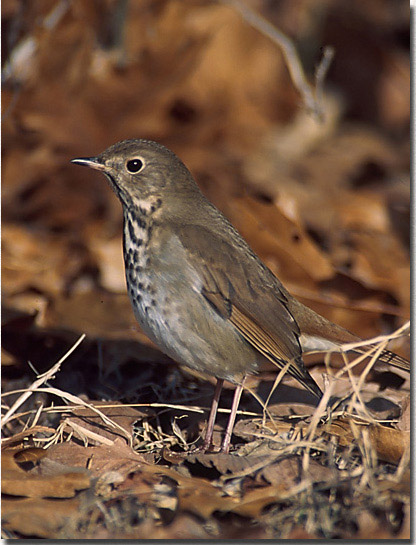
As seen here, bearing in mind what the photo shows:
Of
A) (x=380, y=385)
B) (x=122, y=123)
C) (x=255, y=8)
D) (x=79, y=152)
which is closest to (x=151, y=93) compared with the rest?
(x=122, y=123)

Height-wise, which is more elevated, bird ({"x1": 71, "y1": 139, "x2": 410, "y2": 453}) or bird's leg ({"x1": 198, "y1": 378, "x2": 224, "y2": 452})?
bird ({"x1": 71, "y1": 139, "x2": 410, "y2": 453})

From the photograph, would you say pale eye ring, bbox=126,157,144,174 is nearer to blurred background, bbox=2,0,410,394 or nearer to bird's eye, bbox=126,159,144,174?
bird's eye, bbox=126,159,144,174

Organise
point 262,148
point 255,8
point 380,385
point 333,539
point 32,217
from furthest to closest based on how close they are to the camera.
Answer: point 255,8 → point 262,148 → point 32,217 → point 380,385 → point 333,539

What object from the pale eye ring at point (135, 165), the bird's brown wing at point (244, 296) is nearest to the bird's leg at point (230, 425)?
the bird's brown wing at point (244, 296)

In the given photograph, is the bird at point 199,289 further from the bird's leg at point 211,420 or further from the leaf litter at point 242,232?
the leaf litter at point 242,232

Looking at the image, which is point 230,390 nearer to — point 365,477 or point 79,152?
point 365,477

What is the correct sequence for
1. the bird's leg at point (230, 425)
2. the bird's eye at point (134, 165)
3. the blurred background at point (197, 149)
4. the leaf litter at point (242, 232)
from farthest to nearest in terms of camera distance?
the blurred background at point (197, 149)
the bird's eye at point (134, 165)
the bird's leg at point (230, 425)
the leaf litter at point (242, 232)

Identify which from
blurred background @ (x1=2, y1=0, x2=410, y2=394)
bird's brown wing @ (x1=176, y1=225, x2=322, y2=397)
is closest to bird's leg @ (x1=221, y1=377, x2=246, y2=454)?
bird's brown wing @ (x1=176, y1=225, x2=322, y2=397)
